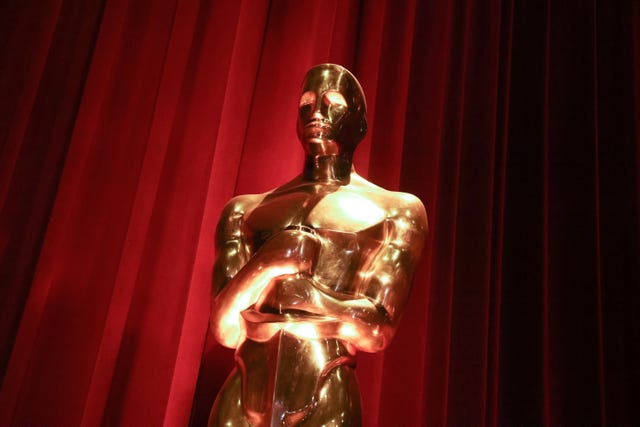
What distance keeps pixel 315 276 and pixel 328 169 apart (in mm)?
347

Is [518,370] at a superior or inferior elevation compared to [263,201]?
inferior

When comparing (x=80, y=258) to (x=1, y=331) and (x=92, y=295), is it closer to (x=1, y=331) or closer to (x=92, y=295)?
(x=92, y=295)

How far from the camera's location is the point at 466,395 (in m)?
2.08

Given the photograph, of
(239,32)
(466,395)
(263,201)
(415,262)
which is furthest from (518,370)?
(239,32)

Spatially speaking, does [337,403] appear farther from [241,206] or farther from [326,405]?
[241,206]

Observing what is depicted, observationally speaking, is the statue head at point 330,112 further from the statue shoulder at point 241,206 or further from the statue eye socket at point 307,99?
the statue shoulder at point 241,206

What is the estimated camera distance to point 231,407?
4.78 feet

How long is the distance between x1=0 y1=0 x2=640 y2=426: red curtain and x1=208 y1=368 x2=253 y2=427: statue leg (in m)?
0.63

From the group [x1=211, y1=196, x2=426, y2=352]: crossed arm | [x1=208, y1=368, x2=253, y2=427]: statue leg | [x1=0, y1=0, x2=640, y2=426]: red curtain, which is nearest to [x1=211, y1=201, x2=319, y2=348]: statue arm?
[x1=211, y1=196, x2=426, y2=352]: crossed arm

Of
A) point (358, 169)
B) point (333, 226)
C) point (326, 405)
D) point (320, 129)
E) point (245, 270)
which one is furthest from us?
point (358, 169)

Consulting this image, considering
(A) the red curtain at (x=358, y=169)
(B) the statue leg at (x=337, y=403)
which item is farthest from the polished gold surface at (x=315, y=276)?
(A) the red curtain at (x=358, y=169)

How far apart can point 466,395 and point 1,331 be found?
4.85 ft

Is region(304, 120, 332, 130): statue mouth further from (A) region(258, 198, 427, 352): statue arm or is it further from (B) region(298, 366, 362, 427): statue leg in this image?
(B) region(298, 366, 362, 427): statue leg

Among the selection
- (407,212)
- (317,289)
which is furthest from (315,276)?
(407,212)
